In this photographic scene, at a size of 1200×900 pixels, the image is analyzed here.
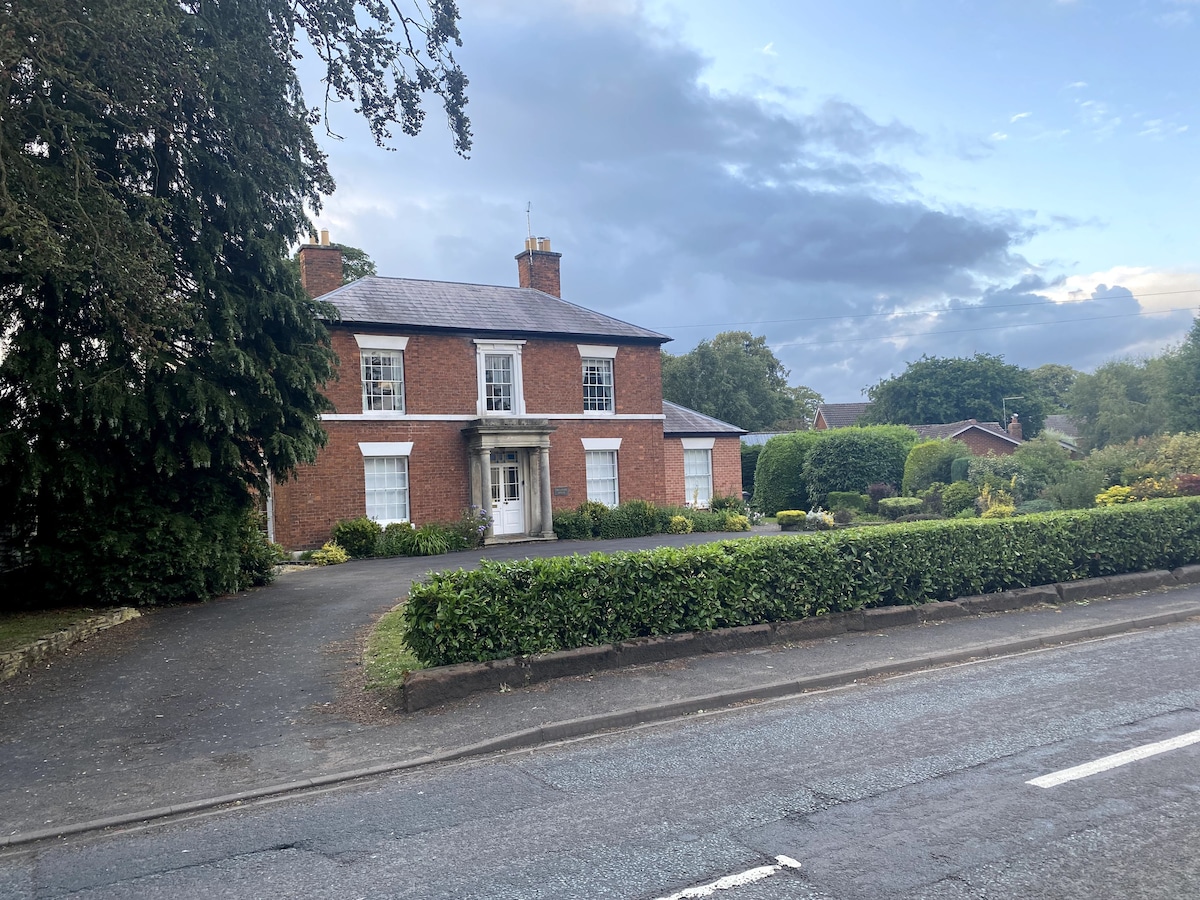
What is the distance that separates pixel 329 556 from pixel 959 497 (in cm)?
1734

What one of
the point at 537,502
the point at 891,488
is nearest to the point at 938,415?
the point at 891,488

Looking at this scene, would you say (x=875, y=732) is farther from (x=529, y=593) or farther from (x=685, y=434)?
(x=685, y=434)

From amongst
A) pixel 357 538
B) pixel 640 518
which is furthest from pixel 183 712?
pixel 640 518

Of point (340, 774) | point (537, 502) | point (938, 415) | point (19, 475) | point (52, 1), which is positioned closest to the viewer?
point (340, 774)

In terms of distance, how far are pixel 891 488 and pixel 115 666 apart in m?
26.0

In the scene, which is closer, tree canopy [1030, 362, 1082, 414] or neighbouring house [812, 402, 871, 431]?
neighbouring house [812, 402, 871, 431]

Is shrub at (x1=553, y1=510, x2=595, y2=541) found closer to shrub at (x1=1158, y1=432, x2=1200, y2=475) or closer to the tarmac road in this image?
shrub at (x1=1158, y1=432, x2=1200, y2=475)

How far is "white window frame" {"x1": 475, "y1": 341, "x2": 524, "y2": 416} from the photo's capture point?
24.8 m

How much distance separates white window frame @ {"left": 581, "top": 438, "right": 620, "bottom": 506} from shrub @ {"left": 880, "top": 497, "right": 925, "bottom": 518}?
8471 mm

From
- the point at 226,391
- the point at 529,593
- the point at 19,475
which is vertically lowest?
the point at 529,593

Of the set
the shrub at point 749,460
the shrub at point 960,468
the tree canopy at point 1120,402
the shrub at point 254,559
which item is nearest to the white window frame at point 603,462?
the shrub at point 960,468

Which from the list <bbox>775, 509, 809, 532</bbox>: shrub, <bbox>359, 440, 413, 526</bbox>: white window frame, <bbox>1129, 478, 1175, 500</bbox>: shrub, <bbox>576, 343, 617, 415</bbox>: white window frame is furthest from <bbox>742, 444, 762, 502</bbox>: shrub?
<bbox>1129, 478, 1175, 500</bbox>: shrub

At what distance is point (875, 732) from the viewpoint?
678cm

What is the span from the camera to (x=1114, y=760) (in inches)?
231
